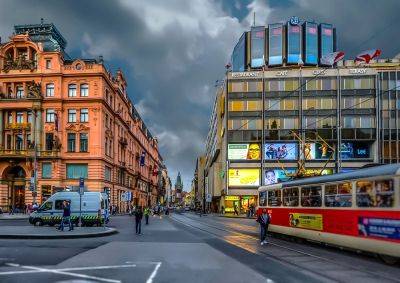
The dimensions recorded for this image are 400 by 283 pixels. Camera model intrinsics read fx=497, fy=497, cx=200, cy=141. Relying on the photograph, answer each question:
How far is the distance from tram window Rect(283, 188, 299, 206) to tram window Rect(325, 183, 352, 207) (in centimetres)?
370

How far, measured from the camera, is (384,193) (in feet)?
53.3

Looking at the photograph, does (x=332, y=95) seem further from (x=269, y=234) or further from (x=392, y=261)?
(x=392, y=261)

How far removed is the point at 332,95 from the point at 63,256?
224 ft

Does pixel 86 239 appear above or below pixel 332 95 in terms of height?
below

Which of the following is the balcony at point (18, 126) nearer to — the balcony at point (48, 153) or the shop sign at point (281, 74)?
the balcony at point (48, 153)

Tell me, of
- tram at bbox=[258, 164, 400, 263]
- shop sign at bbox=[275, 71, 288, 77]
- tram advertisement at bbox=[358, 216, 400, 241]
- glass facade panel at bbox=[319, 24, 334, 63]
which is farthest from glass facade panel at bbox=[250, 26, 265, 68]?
tram advertisement at bbox=[358, 216, 400, 241]

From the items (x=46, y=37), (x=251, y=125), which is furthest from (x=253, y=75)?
(x=46, y=37)

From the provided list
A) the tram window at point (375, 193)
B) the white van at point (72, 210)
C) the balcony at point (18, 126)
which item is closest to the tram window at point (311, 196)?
the tram window at point (375, 193)

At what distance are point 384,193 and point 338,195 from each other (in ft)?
11.8

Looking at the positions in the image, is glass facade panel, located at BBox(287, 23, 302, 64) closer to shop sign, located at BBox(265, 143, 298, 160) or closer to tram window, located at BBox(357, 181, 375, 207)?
shop sign, located at BBox(265, 143, 298, 160)

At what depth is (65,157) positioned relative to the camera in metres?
70.0

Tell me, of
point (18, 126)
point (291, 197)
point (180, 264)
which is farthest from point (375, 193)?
point (18, 126)

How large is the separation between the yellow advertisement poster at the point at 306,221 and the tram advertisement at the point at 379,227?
Result: 154 inches

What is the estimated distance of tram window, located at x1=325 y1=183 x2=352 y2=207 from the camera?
18.8m
